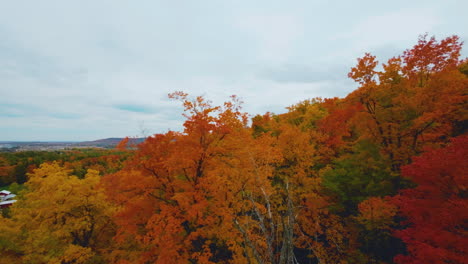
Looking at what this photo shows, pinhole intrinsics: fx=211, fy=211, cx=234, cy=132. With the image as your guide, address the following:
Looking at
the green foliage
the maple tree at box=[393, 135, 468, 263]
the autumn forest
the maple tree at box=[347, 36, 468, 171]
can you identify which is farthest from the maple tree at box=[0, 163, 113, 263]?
the maple tree at box=[347, 36, 468, 171]

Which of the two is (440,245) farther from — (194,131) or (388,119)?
(194,131)

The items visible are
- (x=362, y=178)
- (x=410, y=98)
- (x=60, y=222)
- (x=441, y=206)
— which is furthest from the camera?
(x=60, y=222)

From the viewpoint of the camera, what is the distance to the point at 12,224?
52.0ft

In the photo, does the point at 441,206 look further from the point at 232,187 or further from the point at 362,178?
the point at 232,187

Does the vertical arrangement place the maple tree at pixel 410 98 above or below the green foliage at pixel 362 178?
above

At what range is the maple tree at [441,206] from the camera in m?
7.31

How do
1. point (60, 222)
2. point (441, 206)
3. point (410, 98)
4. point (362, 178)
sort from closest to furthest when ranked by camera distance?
point (441, 206), point (410, 98), point (362, 178), point (60, 222)

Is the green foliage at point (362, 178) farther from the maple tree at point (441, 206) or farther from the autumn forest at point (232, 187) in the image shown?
the maple tree at point (441, 206)

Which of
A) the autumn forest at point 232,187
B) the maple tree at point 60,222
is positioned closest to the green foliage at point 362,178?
the autumn forest at point 232,187

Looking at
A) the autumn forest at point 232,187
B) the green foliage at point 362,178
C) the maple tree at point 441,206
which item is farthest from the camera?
the green foliage at point 362,178

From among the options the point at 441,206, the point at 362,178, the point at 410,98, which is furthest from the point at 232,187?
the point at 410,98

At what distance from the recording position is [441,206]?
320 inches

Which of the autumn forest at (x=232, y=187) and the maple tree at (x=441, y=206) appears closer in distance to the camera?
the maple tree at (x=441, y=206)

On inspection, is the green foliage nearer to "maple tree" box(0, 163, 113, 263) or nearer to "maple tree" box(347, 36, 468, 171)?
"maple tree" box(347, 36, 468, 171)
